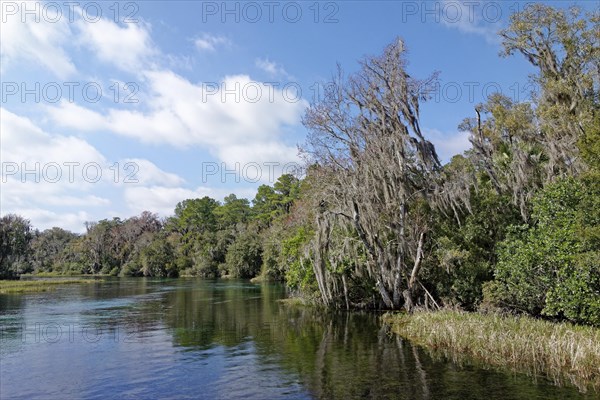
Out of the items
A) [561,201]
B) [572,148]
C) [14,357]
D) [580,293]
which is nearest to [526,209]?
[572,148]

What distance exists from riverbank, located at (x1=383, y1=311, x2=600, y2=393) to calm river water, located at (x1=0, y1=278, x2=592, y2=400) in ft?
3.04

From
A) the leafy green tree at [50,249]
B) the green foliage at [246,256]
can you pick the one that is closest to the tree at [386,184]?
the green foliage at [246,256]

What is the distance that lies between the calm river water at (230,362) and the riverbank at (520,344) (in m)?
0.93

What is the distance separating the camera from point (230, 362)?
16.0 m

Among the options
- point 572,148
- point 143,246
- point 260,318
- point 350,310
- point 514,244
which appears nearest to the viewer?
point 514,244

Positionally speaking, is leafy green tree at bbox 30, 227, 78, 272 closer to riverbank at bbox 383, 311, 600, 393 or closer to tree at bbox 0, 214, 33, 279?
tree at bbox 0, 214, 33, 279

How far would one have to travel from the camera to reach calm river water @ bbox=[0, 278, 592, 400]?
12.5 metres

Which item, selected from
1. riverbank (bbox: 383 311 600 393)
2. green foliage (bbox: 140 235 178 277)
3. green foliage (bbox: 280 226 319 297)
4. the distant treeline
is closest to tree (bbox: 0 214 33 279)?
green foliage (bbox: 140 235 178 277)

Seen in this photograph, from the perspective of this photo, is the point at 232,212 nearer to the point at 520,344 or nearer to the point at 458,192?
the point at 458,192

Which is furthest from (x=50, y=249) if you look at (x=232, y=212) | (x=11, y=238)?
(x=232, y=212)

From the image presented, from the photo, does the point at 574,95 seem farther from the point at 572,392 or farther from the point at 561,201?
the point at 572,392

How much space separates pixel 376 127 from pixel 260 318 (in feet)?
42.1

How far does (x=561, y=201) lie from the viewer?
17.5 meters

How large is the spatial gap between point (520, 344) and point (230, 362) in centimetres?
960
